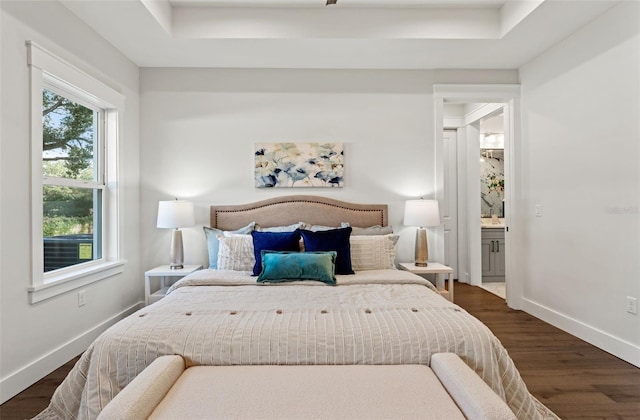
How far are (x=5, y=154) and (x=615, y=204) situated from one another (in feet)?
13.8

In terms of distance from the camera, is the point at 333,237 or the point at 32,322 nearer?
the point at 32,322

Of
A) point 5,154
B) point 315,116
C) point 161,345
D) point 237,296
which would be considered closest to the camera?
point 161,345

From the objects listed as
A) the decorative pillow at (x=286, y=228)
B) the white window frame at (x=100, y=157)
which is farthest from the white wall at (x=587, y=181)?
the white window frame at (x=100, y=157)

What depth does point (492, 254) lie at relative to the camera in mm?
5125

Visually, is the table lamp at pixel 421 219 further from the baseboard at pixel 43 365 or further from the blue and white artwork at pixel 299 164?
the baseboard at pixel 43 365

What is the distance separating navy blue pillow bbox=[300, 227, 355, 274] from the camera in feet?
9.25

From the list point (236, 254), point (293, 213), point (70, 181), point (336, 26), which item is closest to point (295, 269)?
point (236, 254)

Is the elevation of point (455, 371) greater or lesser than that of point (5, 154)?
lesser

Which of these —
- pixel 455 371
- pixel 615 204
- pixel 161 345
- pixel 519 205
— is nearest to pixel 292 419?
pixel 455 371

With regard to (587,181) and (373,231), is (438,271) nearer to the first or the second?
(373,231)

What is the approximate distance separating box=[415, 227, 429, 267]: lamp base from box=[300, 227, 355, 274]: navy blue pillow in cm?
88

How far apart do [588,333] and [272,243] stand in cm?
275

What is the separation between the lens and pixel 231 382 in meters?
1.39

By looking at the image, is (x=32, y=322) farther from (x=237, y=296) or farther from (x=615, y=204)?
(x=615, y=204)
